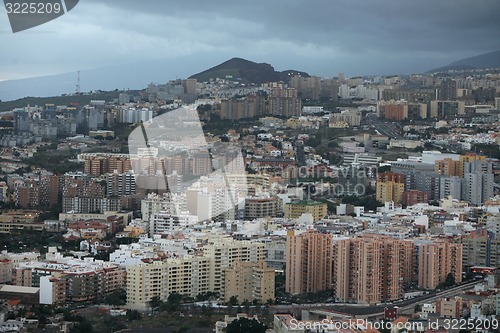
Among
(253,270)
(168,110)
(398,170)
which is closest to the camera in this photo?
(253,270)

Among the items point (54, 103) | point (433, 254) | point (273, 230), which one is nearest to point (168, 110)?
point (54, 103)

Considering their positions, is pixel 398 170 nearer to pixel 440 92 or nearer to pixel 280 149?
pixel 280 149

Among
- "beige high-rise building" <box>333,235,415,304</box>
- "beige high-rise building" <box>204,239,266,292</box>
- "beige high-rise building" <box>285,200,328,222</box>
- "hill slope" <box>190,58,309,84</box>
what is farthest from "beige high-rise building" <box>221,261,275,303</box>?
"hill slope" <box>190,58,309,84</box>

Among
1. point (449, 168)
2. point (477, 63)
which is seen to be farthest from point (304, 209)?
point (477, 63)

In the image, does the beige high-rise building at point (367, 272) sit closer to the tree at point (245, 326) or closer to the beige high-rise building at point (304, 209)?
the tree at point (245, 326)

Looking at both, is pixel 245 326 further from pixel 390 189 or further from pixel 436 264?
pixel 390 189

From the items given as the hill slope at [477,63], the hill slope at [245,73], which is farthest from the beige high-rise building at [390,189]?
the hill slope at [245,73]

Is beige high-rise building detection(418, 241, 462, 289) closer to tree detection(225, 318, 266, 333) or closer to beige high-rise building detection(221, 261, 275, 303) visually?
beige high-rise building detection(221, 261, 275, 303)
